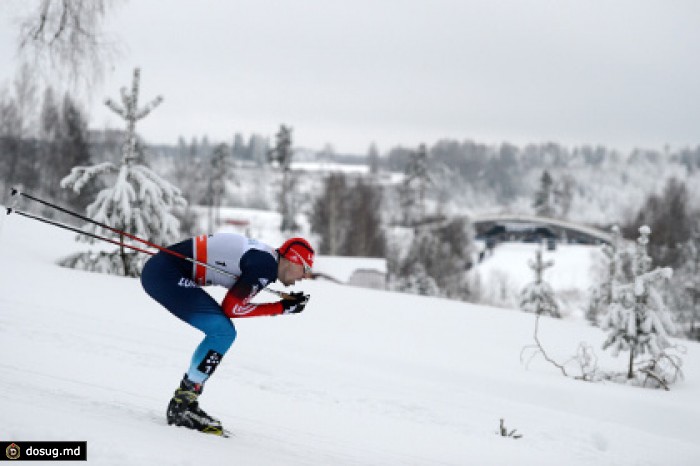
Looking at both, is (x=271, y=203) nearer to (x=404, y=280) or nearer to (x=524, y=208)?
(x=524, y=208)

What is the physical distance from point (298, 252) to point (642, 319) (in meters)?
10.2

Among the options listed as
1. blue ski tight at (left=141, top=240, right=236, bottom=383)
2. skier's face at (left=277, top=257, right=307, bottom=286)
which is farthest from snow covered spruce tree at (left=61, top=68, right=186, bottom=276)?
skier's face at (left=277, top=257, right=307, bottom=286)

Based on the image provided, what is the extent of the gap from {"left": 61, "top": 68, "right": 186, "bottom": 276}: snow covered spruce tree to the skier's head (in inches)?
420

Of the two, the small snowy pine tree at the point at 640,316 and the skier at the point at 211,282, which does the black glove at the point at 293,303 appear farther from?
the small snowy pine tree at the point at 640,316

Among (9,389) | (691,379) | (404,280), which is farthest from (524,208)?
(9,389)

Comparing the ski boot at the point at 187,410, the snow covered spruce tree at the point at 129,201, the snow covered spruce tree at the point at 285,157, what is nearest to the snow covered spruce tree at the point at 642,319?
the snow covered spruce tree at the point at 129,201

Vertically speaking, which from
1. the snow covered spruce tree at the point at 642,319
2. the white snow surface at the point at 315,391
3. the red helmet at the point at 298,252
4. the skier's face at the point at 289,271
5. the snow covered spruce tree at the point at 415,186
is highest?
the snow covered spruce tree at the point at 415,186

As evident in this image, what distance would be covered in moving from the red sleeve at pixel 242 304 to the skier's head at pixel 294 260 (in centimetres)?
25

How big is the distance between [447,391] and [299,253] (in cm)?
539

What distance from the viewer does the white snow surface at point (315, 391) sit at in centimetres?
480

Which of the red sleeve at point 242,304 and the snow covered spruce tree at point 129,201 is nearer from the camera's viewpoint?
the red sleeve at point 242,304

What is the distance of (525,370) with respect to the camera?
39.5 ft

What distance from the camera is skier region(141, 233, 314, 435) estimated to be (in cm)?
493

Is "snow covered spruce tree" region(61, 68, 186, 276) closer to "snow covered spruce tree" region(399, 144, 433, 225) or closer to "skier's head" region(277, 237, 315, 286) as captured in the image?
"skier's head" region(277, 237, 315, 286)
